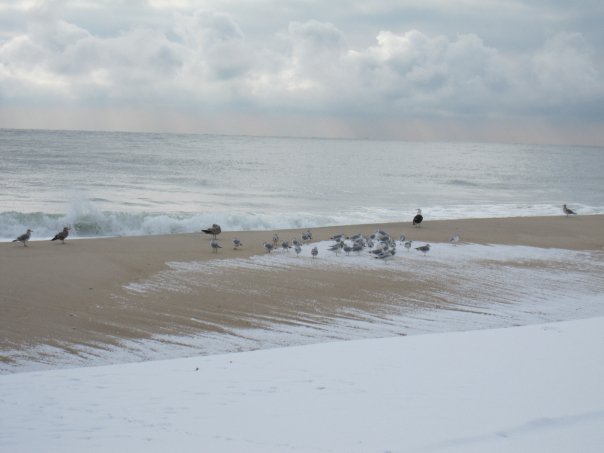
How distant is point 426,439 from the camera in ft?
14.9

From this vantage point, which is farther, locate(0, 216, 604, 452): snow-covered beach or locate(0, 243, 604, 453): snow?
locate(0, 216, 604, 452): snow-covered beach

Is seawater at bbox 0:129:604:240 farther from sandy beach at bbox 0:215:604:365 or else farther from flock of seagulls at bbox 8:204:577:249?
sandy beach at bbox 0:215:604:365

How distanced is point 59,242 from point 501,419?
525 inches

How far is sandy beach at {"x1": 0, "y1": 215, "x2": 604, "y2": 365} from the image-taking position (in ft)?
28.8

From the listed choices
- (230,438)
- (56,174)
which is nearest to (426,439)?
(230,438)

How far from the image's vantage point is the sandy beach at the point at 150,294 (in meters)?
8.79

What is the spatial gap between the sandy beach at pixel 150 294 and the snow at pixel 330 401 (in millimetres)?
2137

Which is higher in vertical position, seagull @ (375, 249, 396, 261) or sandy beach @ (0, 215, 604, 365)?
seagull @ (375, 249, 396, 261)

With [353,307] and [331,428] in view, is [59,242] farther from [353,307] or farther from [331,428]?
[331,428]

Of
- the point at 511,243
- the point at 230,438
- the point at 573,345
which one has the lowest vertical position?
the point at 230,438

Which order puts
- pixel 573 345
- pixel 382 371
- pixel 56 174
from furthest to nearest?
pixel 56 174, pixel 573 345, pixel 382 371

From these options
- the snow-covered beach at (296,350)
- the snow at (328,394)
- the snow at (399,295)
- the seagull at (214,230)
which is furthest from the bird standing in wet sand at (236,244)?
the snow at (328,394)

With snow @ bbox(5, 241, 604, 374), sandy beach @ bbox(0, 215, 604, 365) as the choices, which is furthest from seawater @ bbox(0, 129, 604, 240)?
snow @ bbox(5, 241, 604, 374)

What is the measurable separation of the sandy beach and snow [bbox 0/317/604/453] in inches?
84.1
